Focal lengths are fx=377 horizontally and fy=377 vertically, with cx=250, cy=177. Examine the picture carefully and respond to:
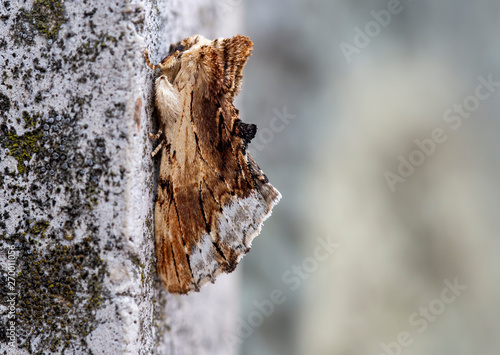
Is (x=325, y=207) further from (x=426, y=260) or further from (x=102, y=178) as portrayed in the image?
(x=102, y=178)

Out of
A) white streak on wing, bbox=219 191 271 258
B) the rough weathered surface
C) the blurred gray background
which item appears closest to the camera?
the rough weathered surface

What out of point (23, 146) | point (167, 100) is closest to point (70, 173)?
point (23, 146)

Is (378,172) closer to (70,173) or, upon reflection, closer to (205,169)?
(205,169)

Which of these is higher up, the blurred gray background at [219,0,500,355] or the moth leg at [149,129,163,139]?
the blurred gray background at [219,0,500,355]

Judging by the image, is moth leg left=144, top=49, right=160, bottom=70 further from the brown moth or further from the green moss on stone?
the green moss on stone

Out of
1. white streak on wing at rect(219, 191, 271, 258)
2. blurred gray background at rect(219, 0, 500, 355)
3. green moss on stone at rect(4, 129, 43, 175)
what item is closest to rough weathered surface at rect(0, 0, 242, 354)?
green moss on stone at rect(4, 129, 43, 175)
